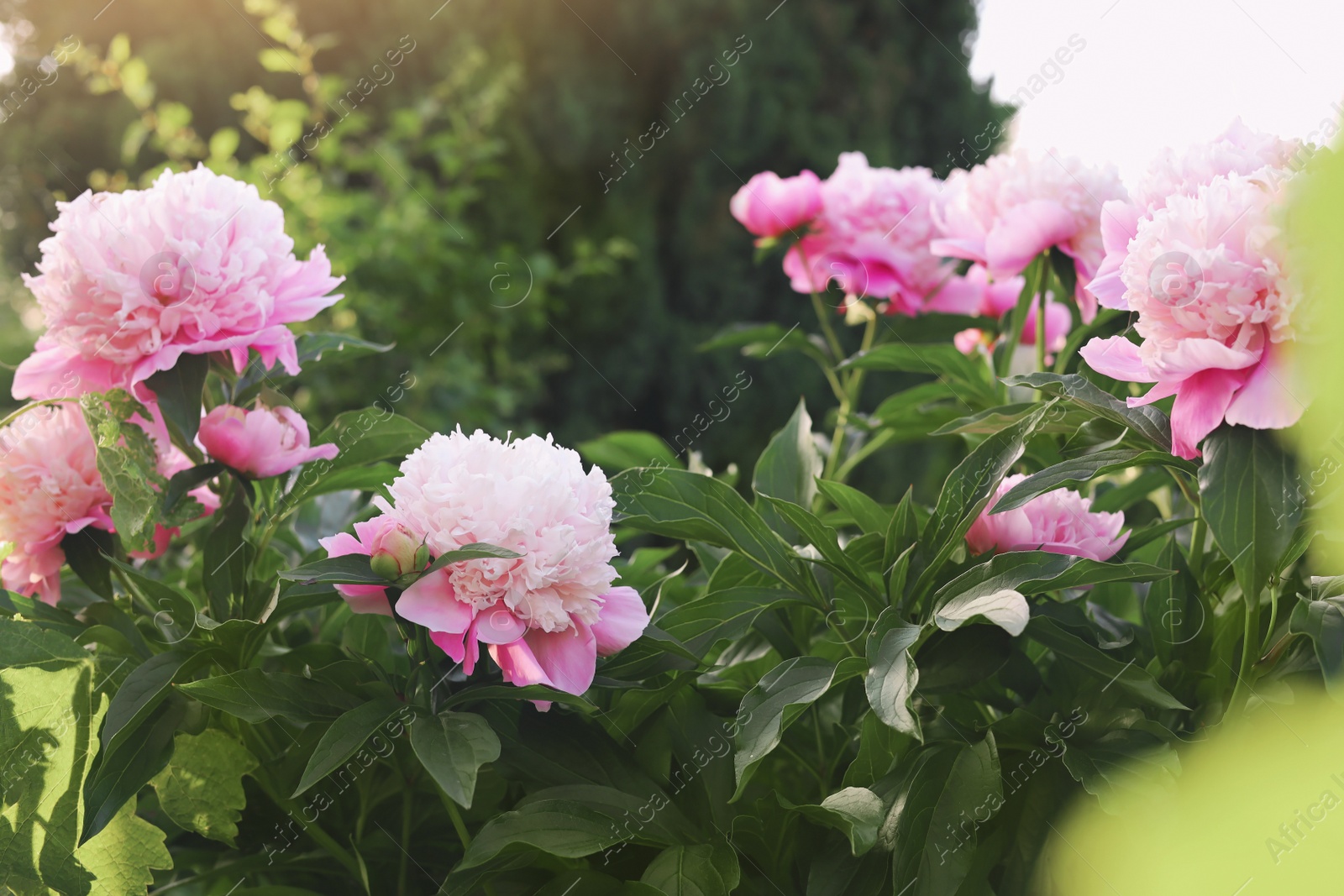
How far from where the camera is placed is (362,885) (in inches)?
32.4

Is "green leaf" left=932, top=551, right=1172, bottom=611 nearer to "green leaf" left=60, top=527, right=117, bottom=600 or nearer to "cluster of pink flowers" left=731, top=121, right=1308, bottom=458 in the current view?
"cluster of pink flowers" left=731, top=121, right=1308, bottom=458

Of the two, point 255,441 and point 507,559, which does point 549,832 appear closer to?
point 507,559

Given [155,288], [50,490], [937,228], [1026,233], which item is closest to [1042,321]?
[1026,233]

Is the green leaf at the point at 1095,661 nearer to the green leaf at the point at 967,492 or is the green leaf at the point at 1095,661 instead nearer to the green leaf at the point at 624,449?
the green leaf at the point at 967,492

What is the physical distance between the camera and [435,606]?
0.66 metres

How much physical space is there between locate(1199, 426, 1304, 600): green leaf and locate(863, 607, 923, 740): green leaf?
195 mm

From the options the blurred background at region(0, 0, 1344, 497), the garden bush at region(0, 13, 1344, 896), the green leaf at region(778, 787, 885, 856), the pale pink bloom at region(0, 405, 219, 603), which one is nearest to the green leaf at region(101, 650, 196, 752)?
the garden bush at region(0, 13, 1344, 896)

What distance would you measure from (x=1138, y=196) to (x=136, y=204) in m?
0.76

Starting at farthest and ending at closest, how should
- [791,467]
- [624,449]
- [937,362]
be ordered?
1. [624,449]
2. [937,362]
3. [791,467]

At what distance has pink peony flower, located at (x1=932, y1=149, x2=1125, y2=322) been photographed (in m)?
1.02

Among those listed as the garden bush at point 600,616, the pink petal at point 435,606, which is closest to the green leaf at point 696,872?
the garden bush at point 600,616

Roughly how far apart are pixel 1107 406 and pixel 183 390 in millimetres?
689

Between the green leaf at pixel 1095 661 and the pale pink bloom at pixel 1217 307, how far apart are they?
5.6 inches

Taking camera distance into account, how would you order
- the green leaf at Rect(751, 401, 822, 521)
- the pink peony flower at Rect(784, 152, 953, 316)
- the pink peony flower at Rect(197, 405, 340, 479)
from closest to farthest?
the pink peony flower at Rect(197, 405, 340, 479)
the green leaf at Rect(751, 401, 822, 521)
the pink peony flower at Rect(784, 152, 953, 316)
